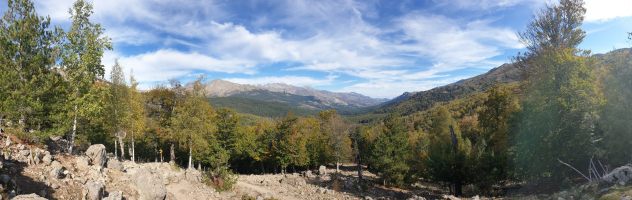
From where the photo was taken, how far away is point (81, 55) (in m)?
24.7

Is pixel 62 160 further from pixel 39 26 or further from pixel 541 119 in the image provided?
pixel 541 119

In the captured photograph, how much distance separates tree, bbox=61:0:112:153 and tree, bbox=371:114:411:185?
34260 millimetres

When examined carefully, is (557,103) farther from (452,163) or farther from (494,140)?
(494,140)

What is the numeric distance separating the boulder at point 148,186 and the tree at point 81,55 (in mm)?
4923

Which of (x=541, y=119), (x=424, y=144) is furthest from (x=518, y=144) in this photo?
(x=424, y=144)

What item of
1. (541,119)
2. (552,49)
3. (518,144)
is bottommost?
(518,144)

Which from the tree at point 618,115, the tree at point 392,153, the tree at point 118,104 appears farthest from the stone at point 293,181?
the tree at point 618,115

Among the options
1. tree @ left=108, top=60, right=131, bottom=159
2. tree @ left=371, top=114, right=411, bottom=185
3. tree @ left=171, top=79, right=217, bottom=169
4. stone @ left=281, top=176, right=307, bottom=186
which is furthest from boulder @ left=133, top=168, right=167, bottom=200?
tree @ left=371, top=114, right=411, bottom=185

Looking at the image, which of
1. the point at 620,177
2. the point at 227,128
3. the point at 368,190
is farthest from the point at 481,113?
the point at 227,128

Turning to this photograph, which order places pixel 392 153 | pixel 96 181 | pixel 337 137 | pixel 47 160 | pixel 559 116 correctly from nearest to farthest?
pixel 47 160 < pixel 96 181 < pixel 559 116 < pixel 392 153 < pixel 337 137

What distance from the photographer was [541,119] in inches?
1099

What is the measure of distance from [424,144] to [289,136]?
74.9 ft

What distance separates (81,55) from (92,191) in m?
10.4

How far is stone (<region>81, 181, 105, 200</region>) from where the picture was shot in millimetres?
18734
